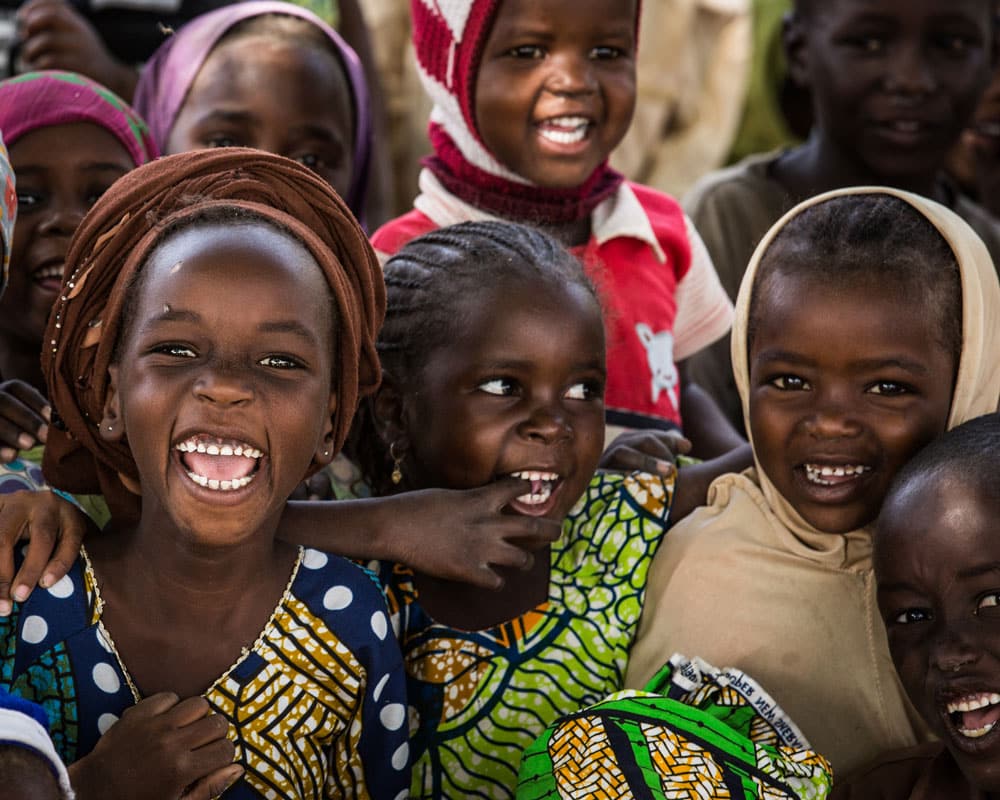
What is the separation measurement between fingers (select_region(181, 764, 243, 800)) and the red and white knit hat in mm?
1733

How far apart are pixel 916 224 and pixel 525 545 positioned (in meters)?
0.99

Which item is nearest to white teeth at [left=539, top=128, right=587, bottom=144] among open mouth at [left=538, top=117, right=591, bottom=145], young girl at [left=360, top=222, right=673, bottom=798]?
open mouth at [left=538, top=117, right=591, bottom=145]

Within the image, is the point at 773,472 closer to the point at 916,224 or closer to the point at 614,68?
the point at 916,224

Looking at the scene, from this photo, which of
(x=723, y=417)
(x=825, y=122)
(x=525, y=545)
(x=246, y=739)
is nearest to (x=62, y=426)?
(x=246, y=739)

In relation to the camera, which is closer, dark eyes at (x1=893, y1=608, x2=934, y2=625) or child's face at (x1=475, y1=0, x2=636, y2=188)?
dark eyes at (x1=893, y1=608, x2=934, y2=625)

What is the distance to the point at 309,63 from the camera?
3766 mm

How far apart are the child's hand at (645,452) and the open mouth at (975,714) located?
2.64ft

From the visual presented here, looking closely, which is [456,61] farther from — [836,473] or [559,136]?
[836,473]

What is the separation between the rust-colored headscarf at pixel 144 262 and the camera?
247 centimetres

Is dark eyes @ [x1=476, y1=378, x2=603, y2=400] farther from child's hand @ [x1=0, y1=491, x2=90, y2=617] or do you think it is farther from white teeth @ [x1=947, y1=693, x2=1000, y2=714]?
white teeth @ [x1=947, y1=693, x2=1000, y2=714]

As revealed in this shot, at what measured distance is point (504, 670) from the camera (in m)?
2.77

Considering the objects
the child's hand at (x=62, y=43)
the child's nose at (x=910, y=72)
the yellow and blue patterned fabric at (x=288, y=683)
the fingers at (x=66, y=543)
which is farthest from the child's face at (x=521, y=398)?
the child's hand at (x=62, y=43)

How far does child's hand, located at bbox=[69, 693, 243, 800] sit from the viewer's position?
2232 mm

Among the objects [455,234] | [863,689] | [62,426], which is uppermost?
[455,234]
